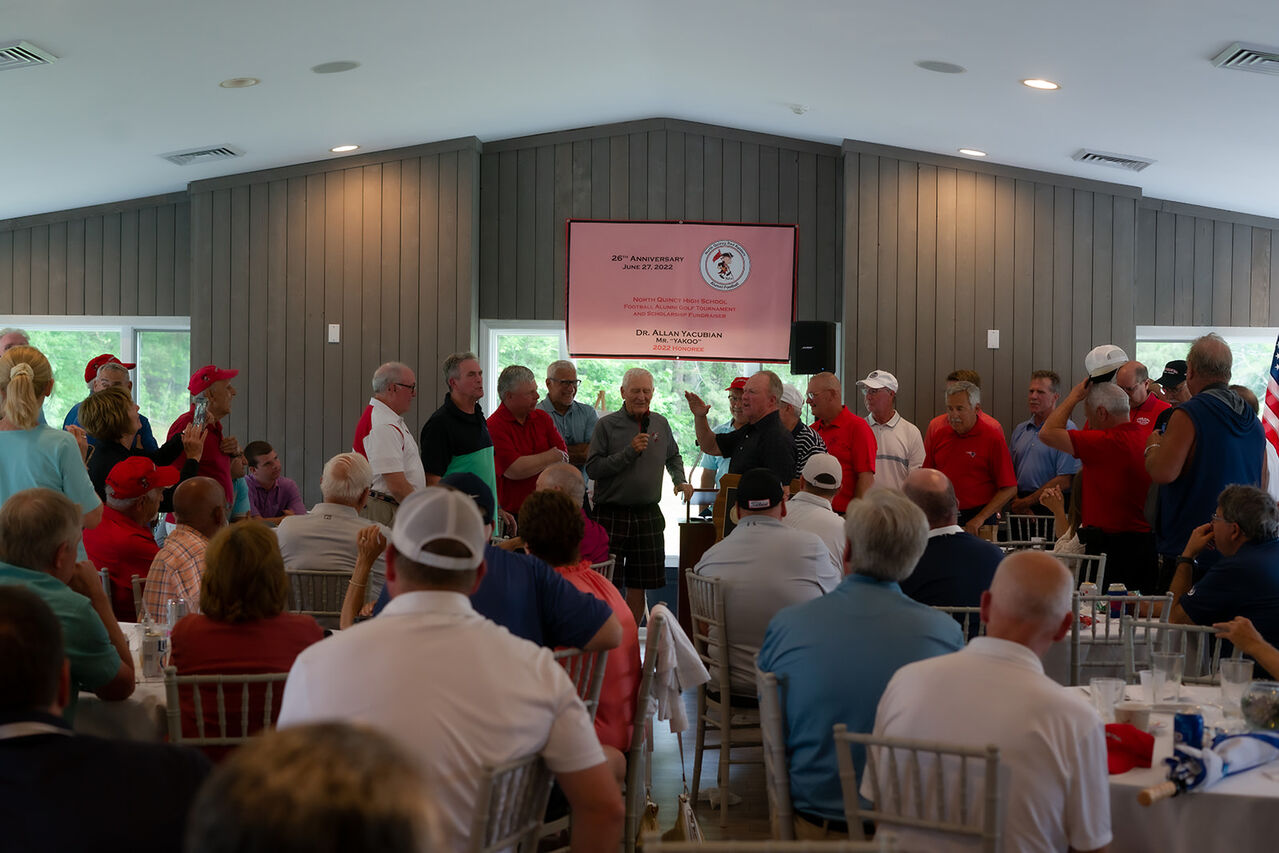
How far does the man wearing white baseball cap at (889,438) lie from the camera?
281 inches

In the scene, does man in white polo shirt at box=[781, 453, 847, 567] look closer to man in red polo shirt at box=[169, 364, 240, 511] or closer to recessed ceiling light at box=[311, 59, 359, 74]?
man in red polo shirt at box=[169, 364, 240, 511]

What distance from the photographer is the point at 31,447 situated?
3.96 meters

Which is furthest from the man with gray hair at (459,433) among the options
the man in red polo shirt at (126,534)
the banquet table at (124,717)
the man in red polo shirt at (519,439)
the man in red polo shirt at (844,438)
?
the banquet table at (124,717)

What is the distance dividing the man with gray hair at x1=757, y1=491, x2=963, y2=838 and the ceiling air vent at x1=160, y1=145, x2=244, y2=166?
664 centimetres

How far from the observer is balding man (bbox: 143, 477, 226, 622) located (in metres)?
3.82

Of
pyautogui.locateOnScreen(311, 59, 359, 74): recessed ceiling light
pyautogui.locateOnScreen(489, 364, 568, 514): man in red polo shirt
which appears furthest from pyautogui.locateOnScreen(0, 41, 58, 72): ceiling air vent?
pyautogui.locateOnScreen(489, 364, 568, 514): man in red polo shirt

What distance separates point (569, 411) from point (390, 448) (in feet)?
6.74

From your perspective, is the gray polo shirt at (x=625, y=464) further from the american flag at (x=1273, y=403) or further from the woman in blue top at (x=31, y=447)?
the american flag at (x=1273, y=403)

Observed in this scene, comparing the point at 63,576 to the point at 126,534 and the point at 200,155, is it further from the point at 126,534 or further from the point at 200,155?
the point at 200,155

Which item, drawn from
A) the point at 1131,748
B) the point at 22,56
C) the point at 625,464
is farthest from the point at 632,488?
the point at 1131,748

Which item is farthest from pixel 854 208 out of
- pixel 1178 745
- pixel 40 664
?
pixel 40 664

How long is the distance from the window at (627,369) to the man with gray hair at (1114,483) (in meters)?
3.31

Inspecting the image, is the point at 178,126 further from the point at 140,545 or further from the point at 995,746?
the point at 995,746

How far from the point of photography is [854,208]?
27.9 feet
